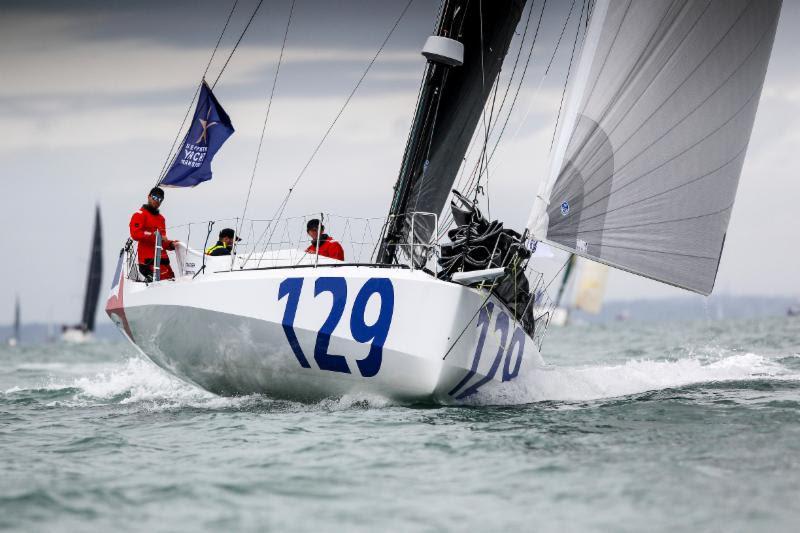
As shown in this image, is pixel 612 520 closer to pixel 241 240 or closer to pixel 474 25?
pixel 241 240

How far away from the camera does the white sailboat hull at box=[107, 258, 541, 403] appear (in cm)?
653

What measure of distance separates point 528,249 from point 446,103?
239 centimetres

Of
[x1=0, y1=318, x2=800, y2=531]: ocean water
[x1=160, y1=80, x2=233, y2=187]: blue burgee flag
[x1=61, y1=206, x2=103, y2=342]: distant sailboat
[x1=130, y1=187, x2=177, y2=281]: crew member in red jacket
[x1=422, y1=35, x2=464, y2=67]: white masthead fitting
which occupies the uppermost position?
[x1=422, y1=35, x2=464, y2=67]: white masthead fitting

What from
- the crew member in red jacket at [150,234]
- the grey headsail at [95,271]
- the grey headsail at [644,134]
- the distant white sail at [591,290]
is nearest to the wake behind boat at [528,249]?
the grey headsail at [644,134]

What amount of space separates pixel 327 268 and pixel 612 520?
3666mm

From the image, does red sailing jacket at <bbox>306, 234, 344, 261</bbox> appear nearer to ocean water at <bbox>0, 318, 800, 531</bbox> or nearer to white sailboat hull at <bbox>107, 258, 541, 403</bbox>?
white sailboat hull at <bbox>107, 258, 541, 403</bbox>

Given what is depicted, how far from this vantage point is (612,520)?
148 inches

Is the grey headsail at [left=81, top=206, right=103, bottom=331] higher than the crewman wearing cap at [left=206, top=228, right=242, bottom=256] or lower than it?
lower

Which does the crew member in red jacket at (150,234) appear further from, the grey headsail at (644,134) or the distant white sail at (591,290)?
the distant white sail at (591,290)

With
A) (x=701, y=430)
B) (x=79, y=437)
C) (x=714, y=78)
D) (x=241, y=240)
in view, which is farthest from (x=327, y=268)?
(x=714, y=78)

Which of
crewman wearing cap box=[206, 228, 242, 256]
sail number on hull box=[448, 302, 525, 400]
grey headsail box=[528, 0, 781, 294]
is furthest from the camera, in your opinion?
crewman wearing cap box=[206, 228, 242, 256]

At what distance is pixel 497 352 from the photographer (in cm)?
714

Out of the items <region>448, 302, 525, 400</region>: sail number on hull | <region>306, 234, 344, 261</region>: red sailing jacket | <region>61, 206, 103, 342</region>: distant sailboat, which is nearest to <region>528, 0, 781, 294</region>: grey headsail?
<region>448, 302, 525, 400</region>: sail number on hull

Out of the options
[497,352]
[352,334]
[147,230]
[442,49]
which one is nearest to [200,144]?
[147,230]
